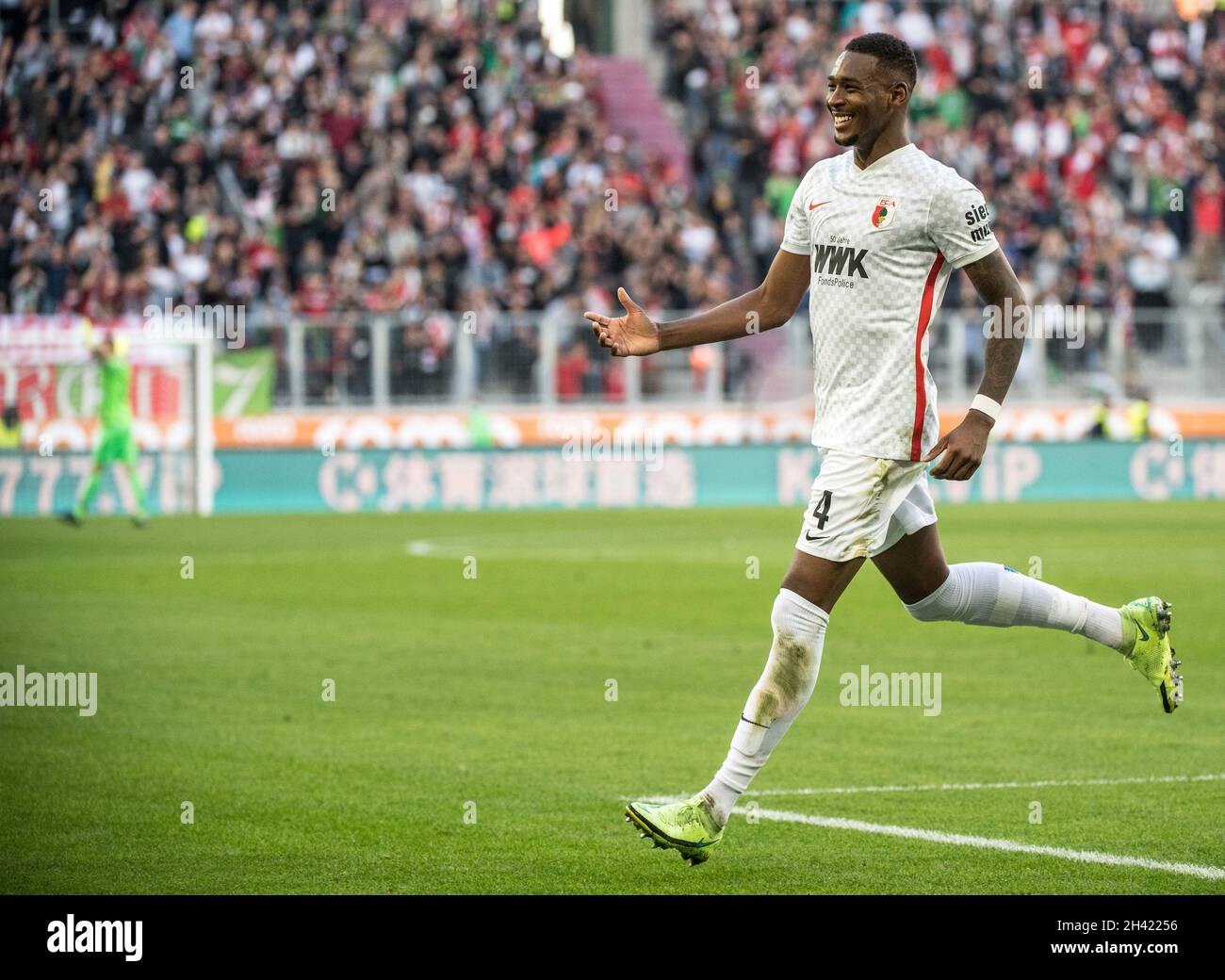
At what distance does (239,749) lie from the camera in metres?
9.13

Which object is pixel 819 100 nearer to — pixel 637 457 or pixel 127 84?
pixel 637 457

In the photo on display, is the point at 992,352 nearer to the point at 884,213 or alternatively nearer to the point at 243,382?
the point at 884,213

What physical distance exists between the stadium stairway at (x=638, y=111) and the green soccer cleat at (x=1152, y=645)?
26780 millimetres

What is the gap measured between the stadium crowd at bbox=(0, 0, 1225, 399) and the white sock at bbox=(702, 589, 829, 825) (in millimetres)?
18997

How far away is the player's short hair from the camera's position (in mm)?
6367

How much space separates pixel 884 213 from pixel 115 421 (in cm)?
1813

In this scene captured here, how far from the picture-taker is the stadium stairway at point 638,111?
34094 millimetres

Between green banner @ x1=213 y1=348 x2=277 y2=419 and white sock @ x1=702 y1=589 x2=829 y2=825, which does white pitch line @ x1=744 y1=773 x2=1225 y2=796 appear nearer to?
white sock @ x1=702 y1=589 x2=829 y2=825

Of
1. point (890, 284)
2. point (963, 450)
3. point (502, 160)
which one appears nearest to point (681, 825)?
point (963, 450)

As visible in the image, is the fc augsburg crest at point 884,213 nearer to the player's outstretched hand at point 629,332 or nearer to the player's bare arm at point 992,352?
the player's bare arm at point 992,352

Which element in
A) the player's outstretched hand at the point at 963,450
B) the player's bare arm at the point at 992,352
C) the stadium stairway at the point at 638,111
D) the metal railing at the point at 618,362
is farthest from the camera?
the stadium stairway at the point at 638,111

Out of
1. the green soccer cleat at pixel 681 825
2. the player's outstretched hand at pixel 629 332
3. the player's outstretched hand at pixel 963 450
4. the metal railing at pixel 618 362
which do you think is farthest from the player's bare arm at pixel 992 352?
the metal railing at pixel 618 362

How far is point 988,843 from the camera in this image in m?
6.85
